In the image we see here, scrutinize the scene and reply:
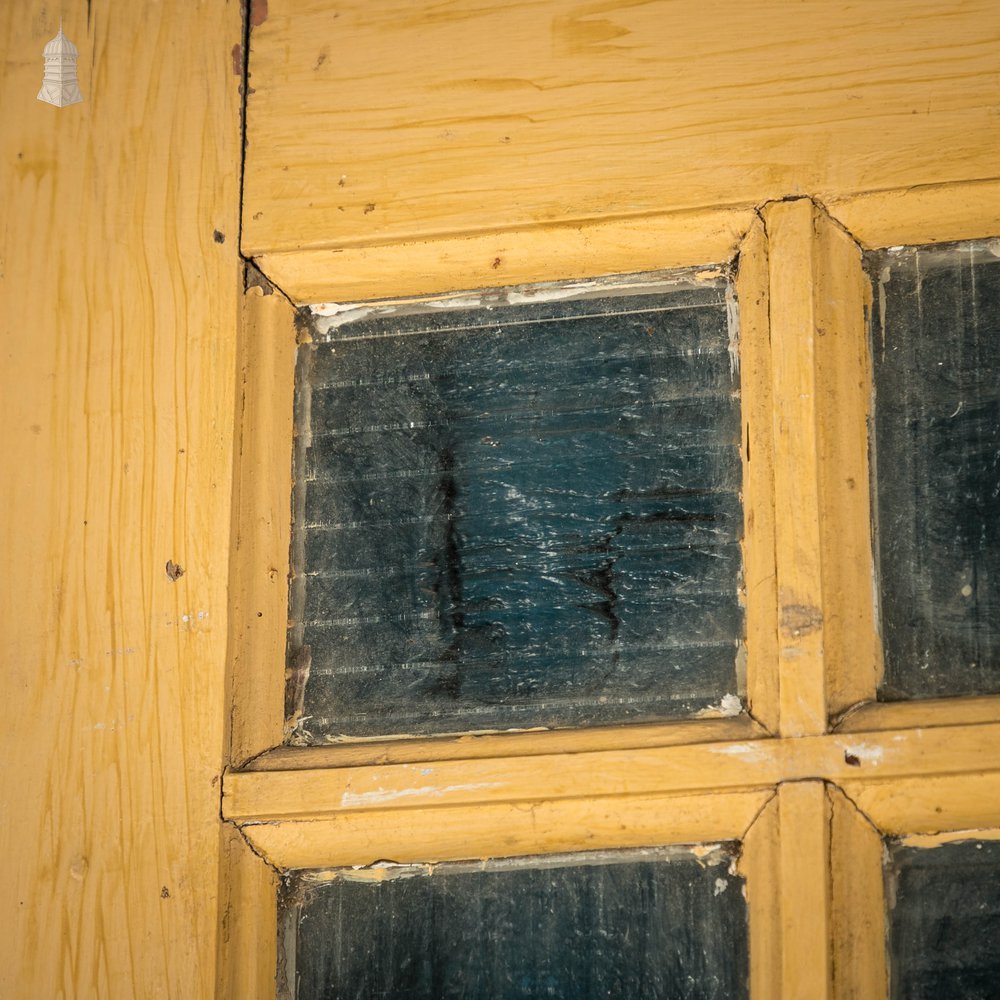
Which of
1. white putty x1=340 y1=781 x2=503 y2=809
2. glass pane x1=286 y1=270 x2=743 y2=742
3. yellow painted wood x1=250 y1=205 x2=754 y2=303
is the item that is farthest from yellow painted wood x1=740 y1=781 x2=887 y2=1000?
yellow painted wood x1=250 y1=205 x2=754 y2=303

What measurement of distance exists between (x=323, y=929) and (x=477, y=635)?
313 mm

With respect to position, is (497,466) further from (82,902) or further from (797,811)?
(82,902)

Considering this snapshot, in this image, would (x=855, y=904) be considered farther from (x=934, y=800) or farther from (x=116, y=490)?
(x=116, y=490)

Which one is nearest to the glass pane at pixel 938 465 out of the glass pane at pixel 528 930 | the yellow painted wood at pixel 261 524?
the glass pane at pixel 528 930

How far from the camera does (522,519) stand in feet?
4.38

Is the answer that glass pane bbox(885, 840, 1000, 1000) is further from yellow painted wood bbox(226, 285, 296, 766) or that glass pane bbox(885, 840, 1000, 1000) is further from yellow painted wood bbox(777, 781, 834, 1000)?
yellow painted wood bbox(226, 285, 296, 766)

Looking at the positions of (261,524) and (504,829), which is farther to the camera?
(261,524)

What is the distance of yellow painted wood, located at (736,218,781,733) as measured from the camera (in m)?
1.24

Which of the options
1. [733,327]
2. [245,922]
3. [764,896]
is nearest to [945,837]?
[764,896]

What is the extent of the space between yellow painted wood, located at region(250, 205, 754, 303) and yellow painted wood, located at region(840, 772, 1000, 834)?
1.76 ft

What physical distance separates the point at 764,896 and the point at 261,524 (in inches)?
23.6

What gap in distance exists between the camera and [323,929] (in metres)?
1.27

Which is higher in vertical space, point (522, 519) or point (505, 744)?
point (522, 519)

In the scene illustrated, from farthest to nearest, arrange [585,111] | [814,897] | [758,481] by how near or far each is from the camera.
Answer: [585,111], [758,481], [814,897]
